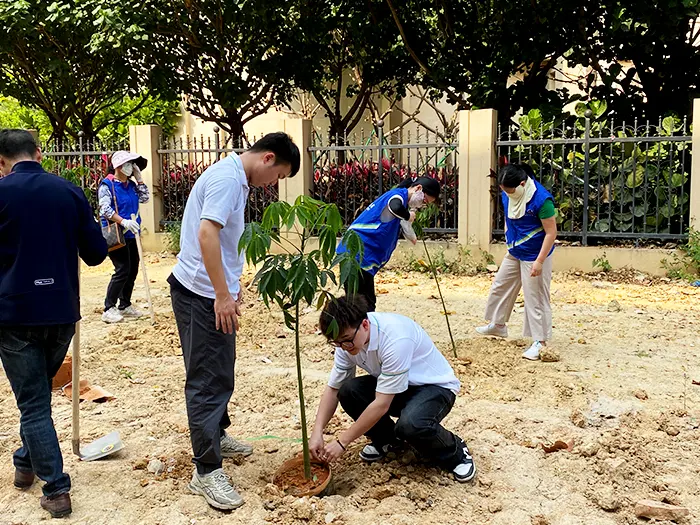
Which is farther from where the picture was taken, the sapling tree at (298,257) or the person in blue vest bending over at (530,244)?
the person in blue vest bending over at (530,244)

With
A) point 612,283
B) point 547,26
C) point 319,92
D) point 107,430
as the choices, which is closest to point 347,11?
point 319,92

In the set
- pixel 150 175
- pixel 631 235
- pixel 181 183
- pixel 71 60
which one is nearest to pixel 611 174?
pixel 631 235

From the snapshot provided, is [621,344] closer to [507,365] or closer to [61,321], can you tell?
[507,365]

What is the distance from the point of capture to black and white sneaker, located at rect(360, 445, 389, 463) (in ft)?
13.0

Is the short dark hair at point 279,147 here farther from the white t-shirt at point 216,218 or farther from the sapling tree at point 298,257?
the sapling tree at point 298,257

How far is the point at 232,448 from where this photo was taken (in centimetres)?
401

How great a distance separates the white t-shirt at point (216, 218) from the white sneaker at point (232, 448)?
974mm

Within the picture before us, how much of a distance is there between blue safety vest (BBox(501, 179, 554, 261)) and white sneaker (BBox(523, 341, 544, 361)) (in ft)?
2.27

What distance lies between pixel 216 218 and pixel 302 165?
27.7 ft

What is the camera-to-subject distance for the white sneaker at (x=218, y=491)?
340 cm

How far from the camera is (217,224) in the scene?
3197 millimetres

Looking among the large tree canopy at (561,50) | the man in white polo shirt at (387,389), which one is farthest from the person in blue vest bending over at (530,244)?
the large tree canopy at (561,50)

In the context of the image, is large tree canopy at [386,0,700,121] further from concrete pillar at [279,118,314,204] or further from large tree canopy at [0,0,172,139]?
large tree canopy at [0,0,172,139]

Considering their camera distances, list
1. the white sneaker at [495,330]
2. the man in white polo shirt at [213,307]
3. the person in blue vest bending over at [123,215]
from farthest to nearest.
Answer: the person in blue vest bending over at [123,215] < the white sneaker at [495,330] < the man in white polo shirt at [213,307]
